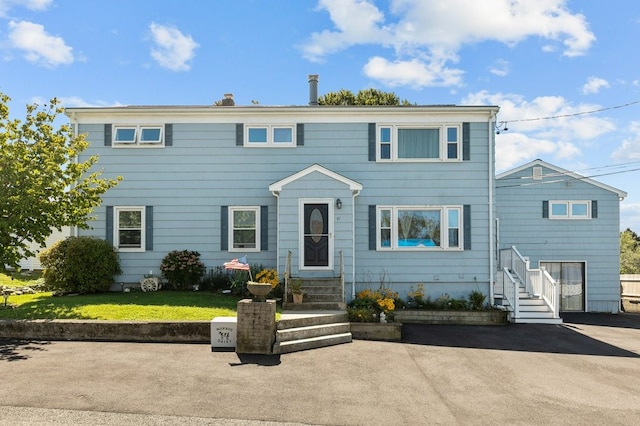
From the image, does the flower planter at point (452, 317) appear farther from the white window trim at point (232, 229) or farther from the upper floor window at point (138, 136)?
the upper floor window at point (138, 136)

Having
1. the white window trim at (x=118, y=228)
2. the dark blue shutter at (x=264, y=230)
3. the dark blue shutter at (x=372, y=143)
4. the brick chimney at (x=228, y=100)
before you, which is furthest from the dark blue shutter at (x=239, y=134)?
the dark blue shutter at (x=372, y=143)

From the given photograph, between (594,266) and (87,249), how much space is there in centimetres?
1951

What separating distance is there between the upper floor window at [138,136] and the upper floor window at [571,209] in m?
15.9

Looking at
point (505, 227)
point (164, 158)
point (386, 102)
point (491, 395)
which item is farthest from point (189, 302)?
point (386, 102)

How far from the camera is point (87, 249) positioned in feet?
42.7

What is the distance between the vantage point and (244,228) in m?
14.1

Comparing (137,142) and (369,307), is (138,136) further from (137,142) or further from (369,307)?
(369,307)

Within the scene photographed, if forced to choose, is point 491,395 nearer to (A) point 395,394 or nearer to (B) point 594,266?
(A) point 395,394

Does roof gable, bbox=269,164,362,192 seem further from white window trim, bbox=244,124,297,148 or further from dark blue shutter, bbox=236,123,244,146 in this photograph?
dark blue shutter, bbox=236,123,244,146

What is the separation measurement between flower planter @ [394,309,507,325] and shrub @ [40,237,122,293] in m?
9.01

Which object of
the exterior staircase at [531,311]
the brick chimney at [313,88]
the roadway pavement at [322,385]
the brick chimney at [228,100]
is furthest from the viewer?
the brick chimney at [313,88]

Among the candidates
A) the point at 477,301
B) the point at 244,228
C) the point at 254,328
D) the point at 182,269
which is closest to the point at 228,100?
the point at 244,228

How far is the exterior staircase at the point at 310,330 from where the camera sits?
886 cm

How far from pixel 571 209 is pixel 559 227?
0.93 meters
